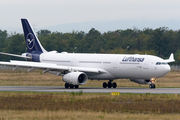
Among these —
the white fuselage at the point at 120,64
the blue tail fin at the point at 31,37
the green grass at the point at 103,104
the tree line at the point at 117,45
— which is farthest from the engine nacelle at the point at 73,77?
the tree line at the point at 117,45

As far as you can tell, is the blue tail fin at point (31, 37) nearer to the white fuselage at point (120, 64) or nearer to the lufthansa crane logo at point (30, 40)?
the lufthansa crane logo at point (30, 40)

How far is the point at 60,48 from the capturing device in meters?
132

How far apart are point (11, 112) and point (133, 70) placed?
22.6 metres

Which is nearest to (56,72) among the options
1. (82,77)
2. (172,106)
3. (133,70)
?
(82,77)

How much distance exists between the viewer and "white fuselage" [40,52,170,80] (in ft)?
140

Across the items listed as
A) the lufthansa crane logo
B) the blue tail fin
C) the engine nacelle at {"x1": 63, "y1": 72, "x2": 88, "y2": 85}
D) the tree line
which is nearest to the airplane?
the engine nacelle at {"x1": 63, "y1": 72, "x2": 88, "y2": 85}

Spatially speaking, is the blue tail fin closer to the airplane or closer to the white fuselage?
the airplane

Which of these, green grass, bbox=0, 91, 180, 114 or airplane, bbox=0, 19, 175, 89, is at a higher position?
airplane, bbox=0, 19, 175, 89

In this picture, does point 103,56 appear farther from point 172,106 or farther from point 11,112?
point 11,112

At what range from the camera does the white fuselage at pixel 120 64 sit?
42781 millimetres

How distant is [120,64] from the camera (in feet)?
147

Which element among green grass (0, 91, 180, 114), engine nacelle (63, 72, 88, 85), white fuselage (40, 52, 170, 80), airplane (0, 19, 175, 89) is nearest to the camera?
green grass (0, 91, 180, 114)

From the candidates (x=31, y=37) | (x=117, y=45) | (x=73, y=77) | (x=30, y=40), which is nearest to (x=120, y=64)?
(x=73, y=77)

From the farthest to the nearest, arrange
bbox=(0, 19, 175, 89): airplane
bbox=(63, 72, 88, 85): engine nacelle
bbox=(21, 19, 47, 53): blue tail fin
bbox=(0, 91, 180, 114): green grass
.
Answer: bbox=(21, 19, 47, 53): blue tail fin < bbox=(63, 72, 88, 85): engine nacelle < bbox=(0, 19, 175, 89): airplane < bbox=(0, 91, 180, 114): green grass
